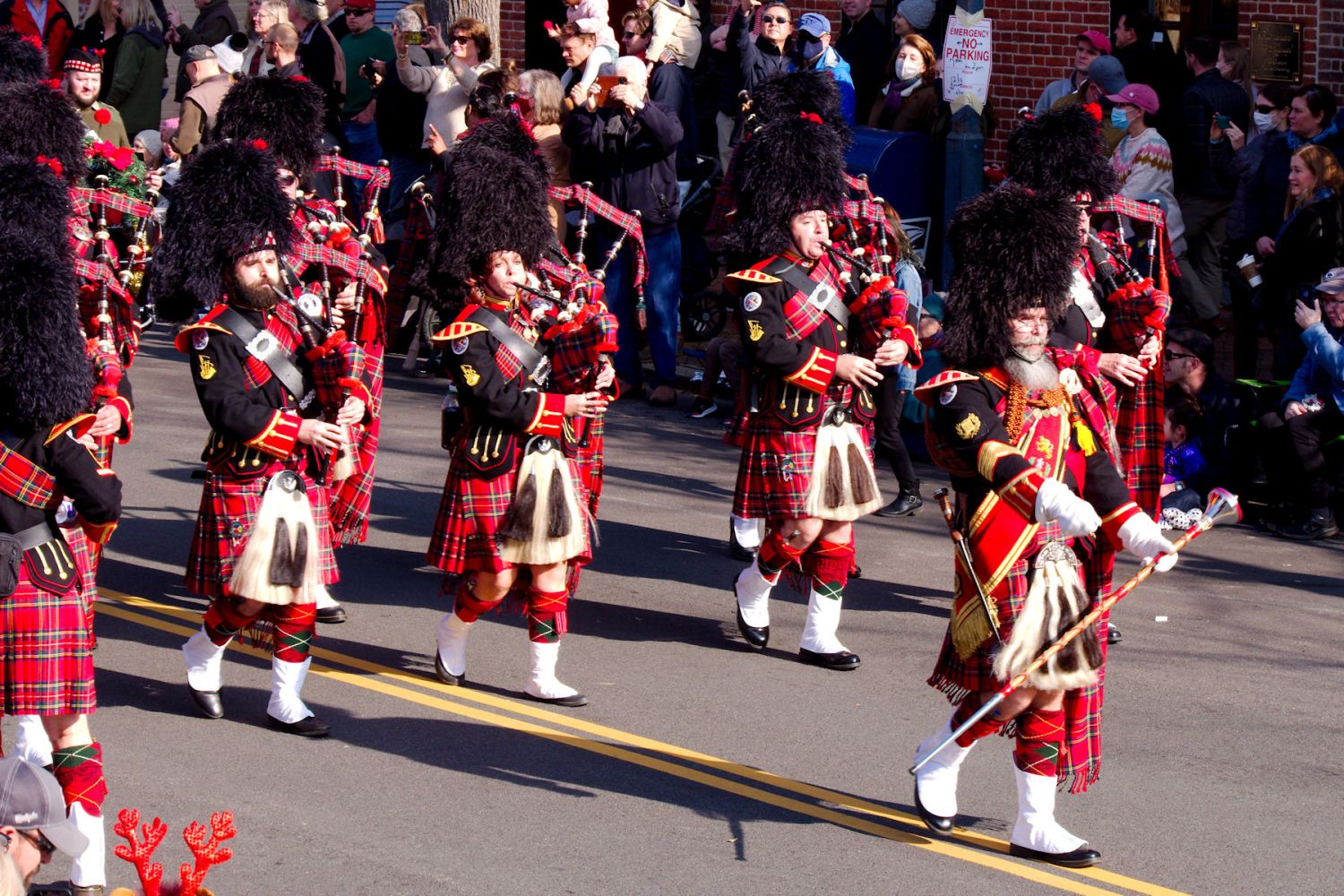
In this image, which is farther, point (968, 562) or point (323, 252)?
point (323, 252)

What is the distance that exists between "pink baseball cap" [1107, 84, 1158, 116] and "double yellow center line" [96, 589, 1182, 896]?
23.2 ft

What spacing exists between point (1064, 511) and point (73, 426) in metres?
2.96

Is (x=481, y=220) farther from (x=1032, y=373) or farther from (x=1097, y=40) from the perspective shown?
(x=1097, y=40)

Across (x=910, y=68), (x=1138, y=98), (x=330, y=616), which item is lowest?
(x=330, y=616)

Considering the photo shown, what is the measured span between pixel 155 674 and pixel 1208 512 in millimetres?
4286

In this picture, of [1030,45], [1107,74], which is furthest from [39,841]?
[1030,45]

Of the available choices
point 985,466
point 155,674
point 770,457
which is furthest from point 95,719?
point 985,466

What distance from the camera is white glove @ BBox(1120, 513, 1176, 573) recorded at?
5814 millimetres

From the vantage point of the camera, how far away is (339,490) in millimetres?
8688

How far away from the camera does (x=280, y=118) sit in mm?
9508

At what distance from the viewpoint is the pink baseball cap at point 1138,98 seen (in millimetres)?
12750

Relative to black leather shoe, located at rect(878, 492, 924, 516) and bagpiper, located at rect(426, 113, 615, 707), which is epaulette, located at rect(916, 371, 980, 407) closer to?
bagpiper, located at rect(426, 113, 615, 707)

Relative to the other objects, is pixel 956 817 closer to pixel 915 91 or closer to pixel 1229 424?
pixel 1229 424

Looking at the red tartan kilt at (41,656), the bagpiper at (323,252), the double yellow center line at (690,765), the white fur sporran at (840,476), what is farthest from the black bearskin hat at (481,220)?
the red tartan kilt at (41,656)
